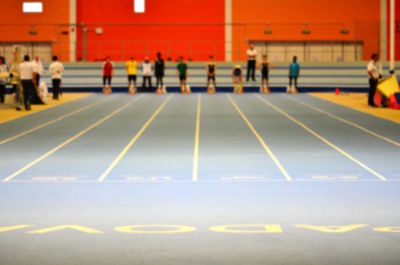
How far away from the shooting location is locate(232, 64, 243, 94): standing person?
118 feet

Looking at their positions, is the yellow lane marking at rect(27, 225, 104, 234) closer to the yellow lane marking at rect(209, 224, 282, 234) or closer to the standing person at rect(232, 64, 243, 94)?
the yellow lane marking at rect(209, 224, 282, 234)

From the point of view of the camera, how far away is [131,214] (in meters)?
7.94

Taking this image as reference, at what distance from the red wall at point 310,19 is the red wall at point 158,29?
4.75 ft

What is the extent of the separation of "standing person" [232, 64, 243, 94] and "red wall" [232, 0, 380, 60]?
5.83 metres

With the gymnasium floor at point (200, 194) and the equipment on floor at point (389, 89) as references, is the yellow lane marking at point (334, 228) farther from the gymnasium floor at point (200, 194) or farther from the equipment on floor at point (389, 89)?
the equipment on floor at point (389, 89)

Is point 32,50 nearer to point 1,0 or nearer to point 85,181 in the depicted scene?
point 1,0

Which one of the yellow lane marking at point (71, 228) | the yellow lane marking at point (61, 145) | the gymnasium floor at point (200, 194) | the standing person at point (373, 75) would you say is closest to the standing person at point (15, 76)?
the yellow lane marking at point (61, 145)

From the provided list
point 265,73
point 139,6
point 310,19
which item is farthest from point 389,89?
point 139,6

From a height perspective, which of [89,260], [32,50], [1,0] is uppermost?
[1,0]

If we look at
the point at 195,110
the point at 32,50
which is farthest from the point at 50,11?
the point at 195,110

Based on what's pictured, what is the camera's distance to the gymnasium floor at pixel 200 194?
6320 millimetres

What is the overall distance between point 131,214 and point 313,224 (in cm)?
181

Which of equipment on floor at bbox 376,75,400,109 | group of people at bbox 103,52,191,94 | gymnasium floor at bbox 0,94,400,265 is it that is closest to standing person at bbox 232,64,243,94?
group of people at bbox 103,52,191,94

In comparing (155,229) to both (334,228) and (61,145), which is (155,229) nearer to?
(334,228)
